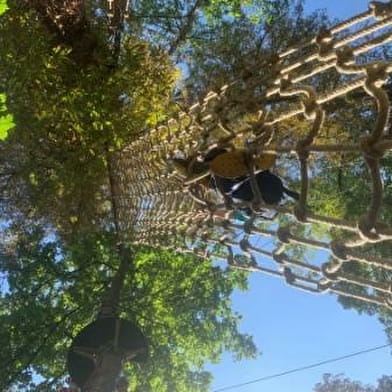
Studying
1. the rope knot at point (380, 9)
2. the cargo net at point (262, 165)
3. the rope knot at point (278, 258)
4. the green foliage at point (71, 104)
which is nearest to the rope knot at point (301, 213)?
the cargo net at point (262, 165)

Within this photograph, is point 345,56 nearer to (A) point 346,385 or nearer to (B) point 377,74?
→ (B) point 377,74

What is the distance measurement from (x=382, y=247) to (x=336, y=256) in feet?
14.2

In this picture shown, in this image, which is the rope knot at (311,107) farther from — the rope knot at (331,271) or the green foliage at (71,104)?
the green foliage at (71,104)

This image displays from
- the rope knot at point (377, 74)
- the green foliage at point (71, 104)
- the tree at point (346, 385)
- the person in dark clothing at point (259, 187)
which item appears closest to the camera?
the rope knot at point (377, 74)

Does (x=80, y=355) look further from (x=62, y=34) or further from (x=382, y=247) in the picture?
(x=382, y=247)

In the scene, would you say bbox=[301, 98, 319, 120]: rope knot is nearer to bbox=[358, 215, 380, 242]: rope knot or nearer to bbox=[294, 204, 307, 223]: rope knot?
bbox=[294, 204, 307, 223]: rope knot

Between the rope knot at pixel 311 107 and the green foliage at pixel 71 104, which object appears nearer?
the rope knot at pixel 311 107

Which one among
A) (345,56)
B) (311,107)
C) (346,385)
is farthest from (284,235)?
(346,385)

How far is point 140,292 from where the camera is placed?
6684mm

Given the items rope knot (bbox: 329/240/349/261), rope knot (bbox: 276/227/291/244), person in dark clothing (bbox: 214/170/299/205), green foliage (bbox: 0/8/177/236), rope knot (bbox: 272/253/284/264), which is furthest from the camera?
green foliage (bbox: 0/8/177/236)

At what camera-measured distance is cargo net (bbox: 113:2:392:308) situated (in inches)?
57.1

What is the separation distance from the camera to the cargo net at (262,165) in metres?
1.45

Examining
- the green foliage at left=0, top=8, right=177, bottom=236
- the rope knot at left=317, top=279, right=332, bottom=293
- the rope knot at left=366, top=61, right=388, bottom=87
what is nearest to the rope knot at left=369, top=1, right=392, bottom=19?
the rope knot at left=366, top=61, right=388, bottom=87

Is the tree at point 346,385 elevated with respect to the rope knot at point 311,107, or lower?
elevated
